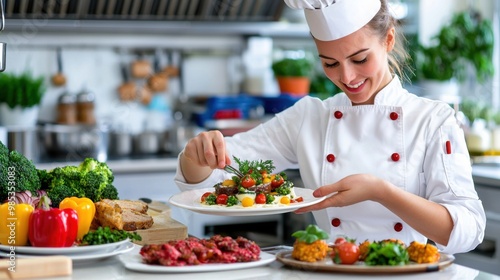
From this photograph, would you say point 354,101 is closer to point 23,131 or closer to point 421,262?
point 421,262

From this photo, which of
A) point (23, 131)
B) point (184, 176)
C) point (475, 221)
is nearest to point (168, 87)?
point (23, 131)

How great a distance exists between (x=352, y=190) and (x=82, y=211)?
2.21 ft

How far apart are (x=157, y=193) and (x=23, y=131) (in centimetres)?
86

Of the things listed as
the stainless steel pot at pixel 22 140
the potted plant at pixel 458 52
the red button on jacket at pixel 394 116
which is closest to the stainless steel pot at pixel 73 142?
the stainless steel pot at pixel 22 140

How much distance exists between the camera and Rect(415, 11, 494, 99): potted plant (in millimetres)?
5355

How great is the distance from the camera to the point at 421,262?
1794 millimetres

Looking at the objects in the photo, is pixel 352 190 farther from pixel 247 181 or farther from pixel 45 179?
pixel 45 179

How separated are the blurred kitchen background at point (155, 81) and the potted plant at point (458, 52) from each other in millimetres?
134

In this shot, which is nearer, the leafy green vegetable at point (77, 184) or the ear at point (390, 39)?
the leafy green vegetable at point (77, 184)

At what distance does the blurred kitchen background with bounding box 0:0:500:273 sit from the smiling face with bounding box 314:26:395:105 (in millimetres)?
2410

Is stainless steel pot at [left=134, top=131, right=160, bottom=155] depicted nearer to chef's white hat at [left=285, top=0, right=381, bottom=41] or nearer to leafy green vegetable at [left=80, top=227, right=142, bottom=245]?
chef's white hat at [left=285, top=0, right=381, bottom=41]

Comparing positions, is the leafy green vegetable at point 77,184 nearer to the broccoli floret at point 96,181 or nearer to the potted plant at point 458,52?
the broccoli floret at point 96,181

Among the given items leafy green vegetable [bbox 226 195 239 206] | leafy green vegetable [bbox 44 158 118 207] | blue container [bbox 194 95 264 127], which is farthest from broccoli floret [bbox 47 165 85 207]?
blue container [bbox 194 95 264 127]

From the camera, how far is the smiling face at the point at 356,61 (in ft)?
7.34
